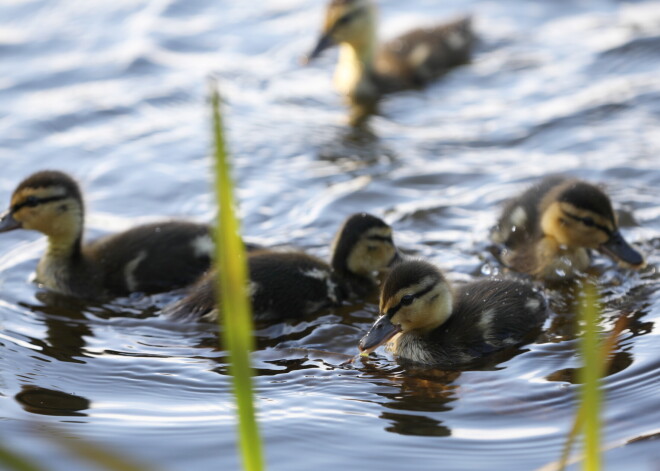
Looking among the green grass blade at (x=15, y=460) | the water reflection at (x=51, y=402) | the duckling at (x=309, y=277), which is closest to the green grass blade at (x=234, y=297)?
the green grass blade at (x=15, y=460)

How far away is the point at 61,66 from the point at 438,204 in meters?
3.34

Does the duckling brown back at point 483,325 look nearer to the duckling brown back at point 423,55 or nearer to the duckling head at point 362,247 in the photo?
the duckling head at point 362,247

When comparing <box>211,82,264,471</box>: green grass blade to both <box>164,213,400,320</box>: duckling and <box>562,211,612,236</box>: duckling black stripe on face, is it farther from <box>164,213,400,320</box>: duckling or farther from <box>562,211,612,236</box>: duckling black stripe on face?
<box>562,211,612,236</box>: duckling black stripe on face

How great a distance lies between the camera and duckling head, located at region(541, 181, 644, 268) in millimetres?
4344

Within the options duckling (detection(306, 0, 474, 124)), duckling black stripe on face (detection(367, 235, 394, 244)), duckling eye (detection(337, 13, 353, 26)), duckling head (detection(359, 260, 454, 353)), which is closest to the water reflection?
duckling head (detection(359, 260, 454, 353))

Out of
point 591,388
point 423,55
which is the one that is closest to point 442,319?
point 591,388

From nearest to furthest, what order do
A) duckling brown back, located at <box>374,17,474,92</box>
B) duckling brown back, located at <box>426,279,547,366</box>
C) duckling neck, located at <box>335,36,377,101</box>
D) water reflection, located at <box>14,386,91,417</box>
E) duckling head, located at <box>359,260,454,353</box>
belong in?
water reflection, located at <box>14,386,91,417</box> < duckling head, located at <box>359,260,454,353</box> < duckling brown back, located at <box>426,279,547,366</box> < duckling neck, located at <box>335,36,377,101</box> < duckling brown back, located at <box>374,17,474,92</box>

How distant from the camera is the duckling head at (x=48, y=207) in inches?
176

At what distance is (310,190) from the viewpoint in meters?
5.58

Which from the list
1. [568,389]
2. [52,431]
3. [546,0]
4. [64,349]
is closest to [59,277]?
[64,349]

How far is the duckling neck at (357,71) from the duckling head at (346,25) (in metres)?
0.02

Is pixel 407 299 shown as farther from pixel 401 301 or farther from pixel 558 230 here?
pixel 558 230

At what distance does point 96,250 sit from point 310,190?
1.40 m

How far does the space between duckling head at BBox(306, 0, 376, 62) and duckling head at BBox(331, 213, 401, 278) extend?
3.47 meters
